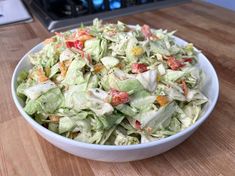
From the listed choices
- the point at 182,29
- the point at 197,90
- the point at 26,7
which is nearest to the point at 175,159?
the point at 197,90

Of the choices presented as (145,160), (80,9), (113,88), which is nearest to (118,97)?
(113,88)

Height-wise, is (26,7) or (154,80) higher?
(154,80)

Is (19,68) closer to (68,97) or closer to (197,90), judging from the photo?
(68,97)

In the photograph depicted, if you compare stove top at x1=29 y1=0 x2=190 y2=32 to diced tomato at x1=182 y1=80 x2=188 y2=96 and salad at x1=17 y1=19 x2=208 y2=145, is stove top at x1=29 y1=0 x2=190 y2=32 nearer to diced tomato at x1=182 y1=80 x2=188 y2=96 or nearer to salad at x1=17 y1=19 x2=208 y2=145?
salad at x1=17 y1=19 x2=208 y2=145

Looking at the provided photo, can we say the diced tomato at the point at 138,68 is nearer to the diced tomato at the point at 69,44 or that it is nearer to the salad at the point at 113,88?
the salad at the point at 113,88

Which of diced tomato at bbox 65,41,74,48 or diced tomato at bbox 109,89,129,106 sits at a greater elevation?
diced tomato at bbox 65,41,74,48

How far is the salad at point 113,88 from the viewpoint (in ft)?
1.54

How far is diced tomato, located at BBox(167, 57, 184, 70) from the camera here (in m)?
0.57

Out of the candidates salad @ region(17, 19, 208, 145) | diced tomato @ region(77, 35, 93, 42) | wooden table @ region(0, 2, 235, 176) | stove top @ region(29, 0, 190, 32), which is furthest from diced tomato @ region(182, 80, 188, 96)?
stove top @ region(29, 0, 190, 32)

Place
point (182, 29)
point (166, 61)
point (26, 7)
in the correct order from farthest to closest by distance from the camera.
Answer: point (26, 7) < point (182, 29) < point (166, 61)

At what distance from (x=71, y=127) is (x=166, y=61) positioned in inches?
9.9

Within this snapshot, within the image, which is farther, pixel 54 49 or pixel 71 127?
pixel 54 49

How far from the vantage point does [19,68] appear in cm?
63

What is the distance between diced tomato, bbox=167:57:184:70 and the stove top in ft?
2.07
